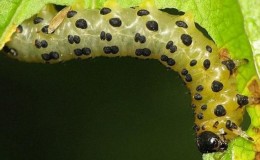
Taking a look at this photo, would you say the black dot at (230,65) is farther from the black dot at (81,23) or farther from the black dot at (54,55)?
the black dot at (54,55)

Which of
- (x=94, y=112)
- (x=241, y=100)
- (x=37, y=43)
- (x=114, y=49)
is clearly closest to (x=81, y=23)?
(x=114, y=49)

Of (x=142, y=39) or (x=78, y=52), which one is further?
(x=78, y=52)

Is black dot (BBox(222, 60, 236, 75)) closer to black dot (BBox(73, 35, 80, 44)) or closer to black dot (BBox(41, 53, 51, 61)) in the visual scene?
black dot (BBox(73, 35, 80, 44))

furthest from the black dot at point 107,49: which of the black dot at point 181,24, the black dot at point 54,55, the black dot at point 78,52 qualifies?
the black dot at point 181,24

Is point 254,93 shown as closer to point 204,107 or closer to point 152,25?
point 204,107

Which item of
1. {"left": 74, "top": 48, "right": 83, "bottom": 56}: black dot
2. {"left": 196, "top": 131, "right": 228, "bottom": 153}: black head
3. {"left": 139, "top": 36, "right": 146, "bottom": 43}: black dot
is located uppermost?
{"left": 139, "top": 36, "right": 146, "bottom": 43}: black dot

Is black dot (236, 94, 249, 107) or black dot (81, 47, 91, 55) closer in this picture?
black dot (236, 94, 249, 107)

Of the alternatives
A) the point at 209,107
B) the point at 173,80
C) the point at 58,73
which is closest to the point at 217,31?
the point at 209,107

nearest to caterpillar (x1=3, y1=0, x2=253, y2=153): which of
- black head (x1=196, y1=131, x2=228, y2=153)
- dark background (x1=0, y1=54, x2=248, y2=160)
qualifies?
black head (x1=196, y1=131, x2=228, y2=153)

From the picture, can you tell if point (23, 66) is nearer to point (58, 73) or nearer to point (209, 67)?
point (58, 73)
